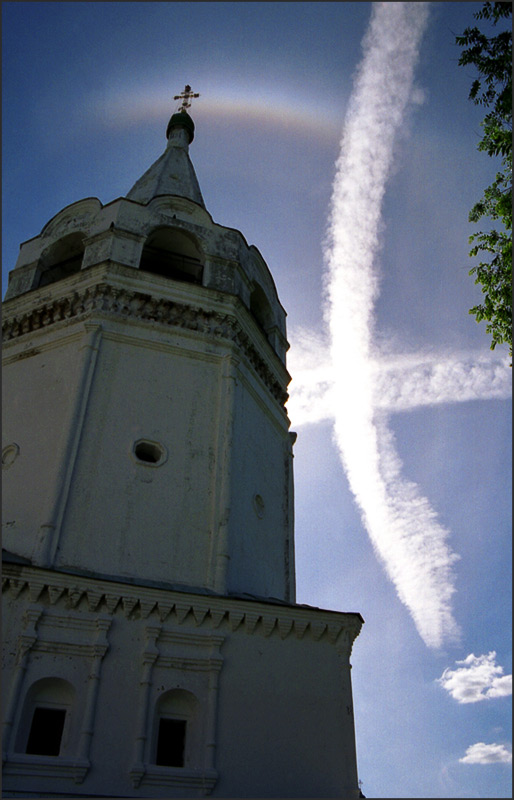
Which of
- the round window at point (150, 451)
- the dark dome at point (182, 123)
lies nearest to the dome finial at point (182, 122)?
the dark dome at point (182, 123)

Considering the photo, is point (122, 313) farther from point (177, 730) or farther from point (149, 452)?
point (177, 730)

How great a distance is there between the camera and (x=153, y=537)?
41.5 ft

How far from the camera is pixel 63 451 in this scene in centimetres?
1298

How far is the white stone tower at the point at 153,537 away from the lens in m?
10.4

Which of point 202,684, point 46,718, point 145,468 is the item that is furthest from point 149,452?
point 46,718

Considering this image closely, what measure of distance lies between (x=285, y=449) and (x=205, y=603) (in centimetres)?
667

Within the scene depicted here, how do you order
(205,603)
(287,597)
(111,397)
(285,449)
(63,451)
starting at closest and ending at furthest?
(205,603), (63,451), (111,397), (287,597), (285,449)

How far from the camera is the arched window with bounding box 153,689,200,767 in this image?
1059cm

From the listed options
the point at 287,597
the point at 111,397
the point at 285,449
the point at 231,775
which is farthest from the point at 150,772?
the point at 285,449

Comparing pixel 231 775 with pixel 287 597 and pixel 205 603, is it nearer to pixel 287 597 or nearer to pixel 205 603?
pixel 205 603

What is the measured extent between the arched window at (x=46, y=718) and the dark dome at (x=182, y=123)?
1967 cm

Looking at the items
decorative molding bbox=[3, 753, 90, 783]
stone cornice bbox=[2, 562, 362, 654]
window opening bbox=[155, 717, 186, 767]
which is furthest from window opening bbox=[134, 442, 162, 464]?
decorative molding bbox=[3, 753, 90, 783]

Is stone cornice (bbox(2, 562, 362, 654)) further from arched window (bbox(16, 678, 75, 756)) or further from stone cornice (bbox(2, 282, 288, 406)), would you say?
stone cornice (bbox(2, 282, 288, 406))

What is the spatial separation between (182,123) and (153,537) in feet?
56.3
